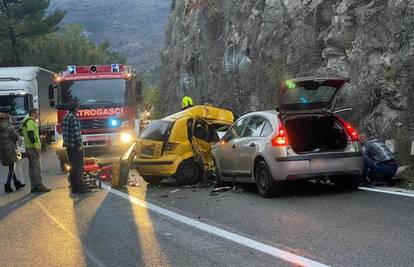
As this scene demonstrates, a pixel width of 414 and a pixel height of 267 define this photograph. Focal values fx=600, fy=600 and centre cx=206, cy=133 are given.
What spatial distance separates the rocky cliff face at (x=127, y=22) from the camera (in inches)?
5157

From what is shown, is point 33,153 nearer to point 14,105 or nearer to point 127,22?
point 14,105

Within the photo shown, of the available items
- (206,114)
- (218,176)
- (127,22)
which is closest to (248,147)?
(218,176)

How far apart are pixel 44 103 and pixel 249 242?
882 inches

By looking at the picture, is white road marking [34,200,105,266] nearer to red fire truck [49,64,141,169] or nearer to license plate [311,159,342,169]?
license plate [311,159,342,169]

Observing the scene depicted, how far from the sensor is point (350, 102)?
15227 mm

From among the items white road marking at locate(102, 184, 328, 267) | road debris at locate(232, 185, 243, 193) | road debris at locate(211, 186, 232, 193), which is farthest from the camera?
road debris at locate(211, 186, 232, 193)

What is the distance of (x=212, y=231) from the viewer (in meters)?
7.52

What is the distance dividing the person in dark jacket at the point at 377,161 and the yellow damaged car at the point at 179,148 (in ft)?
10.5

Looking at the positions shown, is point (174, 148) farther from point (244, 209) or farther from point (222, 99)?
point (222, 99)

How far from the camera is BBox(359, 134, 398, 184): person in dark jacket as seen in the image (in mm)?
10289

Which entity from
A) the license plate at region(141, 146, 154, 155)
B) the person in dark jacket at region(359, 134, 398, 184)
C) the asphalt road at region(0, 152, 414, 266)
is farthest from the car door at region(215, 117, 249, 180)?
the person in dark jacket at region(359, 134, 398, 184)

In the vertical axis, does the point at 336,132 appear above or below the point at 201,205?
above

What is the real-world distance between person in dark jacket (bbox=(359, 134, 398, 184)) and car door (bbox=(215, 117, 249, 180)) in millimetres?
2179

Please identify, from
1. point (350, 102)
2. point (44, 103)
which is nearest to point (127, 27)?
point (44, 103)
